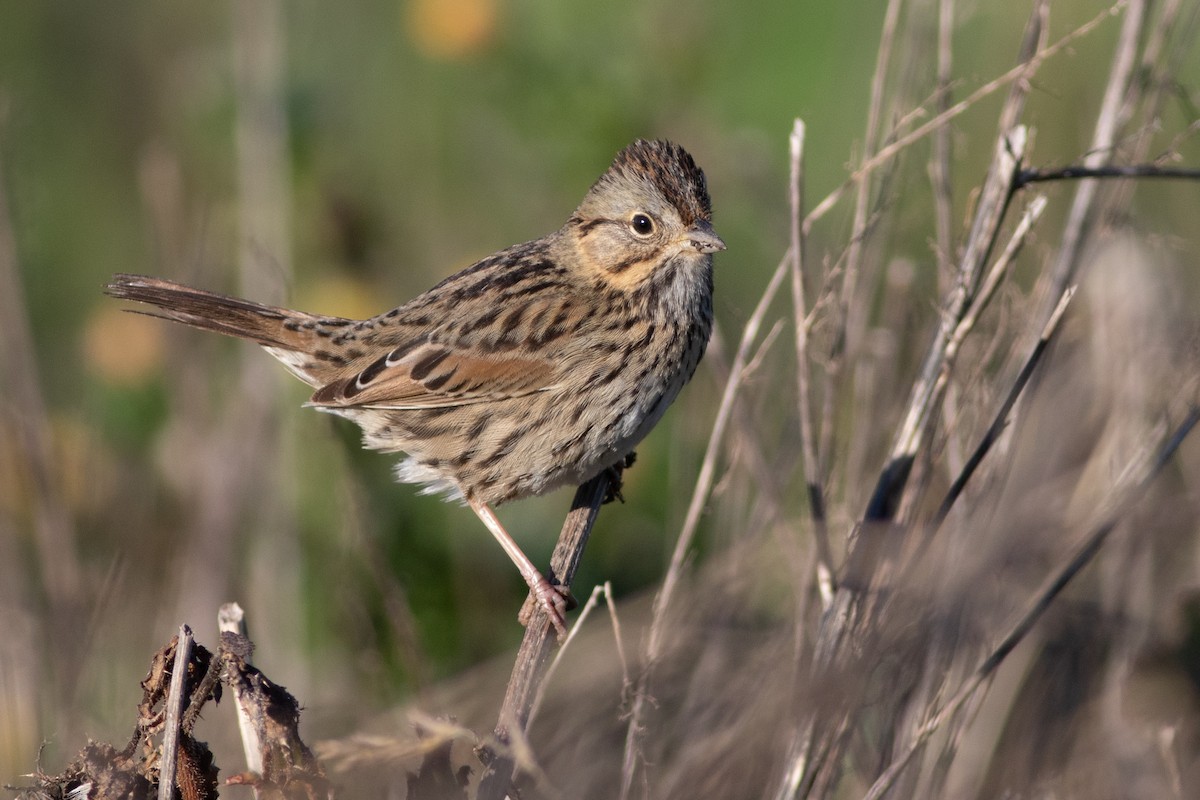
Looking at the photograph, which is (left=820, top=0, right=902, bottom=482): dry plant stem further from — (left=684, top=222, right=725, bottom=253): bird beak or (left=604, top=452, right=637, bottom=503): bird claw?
(left=604, top=452, right=637, bottom=503): bird claw

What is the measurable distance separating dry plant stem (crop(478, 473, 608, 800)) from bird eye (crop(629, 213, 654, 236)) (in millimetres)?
668

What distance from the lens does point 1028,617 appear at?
2691 mm

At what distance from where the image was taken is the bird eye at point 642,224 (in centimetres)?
365

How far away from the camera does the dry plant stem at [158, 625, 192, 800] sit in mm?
2027

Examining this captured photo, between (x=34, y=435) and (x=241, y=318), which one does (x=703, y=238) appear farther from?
(x=34, y=435)

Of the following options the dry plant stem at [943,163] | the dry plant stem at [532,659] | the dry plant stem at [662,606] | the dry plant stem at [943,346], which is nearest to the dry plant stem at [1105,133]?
the dry plant stem at [943,163]

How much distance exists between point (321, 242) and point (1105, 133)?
3.07 metres

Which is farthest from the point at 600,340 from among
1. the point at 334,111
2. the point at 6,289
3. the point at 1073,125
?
the point at 334,111

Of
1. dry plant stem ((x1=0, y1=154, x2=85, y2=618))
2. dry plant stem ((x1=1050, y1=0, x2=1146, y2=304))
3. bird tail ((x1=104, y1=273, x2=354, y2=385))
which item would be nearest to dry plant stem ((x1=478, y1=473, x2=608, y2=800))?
bird tail ((x1=104, y1=273, x2=354, y2=385))

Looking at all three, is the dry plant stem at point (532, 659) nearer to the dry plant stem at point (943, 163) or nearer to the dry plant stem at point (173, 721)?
the dry plant stem at point (173, 721)

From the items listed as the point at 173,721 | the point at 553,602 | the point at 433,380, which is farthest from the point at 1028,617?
the point at 433,380

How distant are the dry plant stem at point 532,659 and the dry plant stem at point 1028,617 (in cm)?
71

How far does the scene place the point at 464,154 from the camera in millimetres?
6496

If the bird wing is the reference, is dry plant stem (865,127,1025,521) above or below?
below
